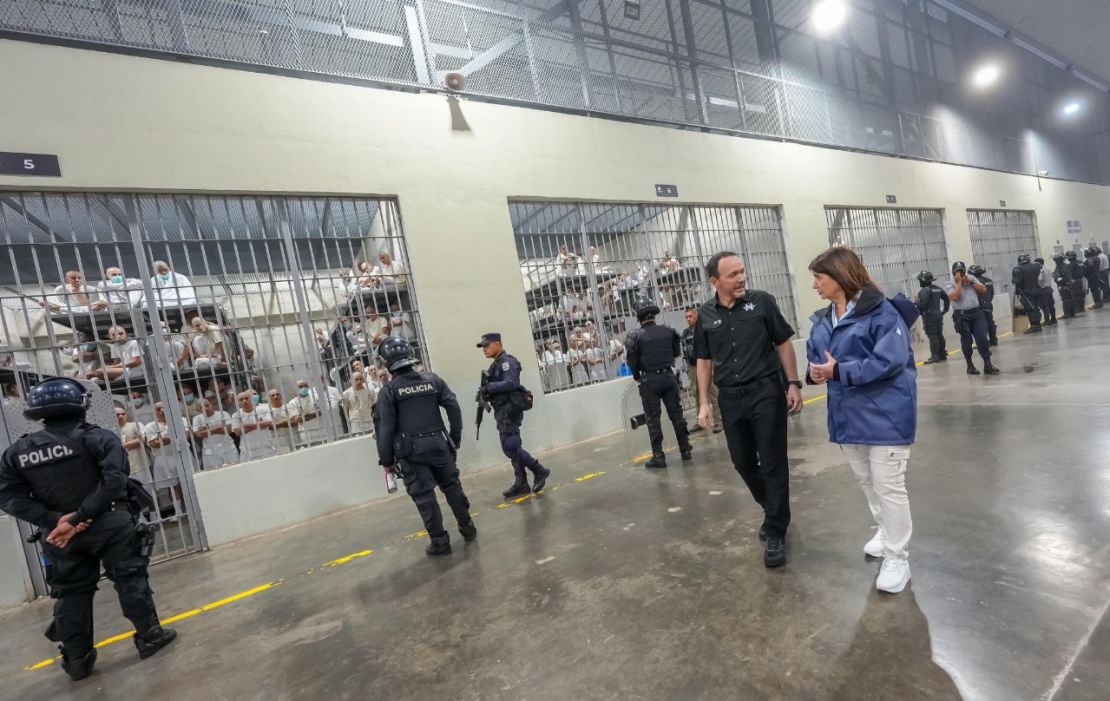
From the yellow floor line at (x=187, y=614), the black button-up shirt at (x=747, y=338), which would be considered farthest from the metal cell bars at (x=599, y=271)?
the black button-up shirt at (x=747, y=338)

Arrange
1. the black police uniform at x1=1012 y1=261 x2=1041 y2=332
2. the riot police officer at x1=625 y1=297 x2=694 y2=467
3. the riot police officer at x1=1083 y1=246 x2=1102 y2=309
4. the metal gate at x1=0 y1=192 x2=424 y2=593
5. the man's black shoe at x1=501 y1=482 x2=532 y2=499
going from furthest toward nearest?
the riot police officer at x1=1083 y1=246 x2=1102 y2=309
the black police uniform at x1=1012 y1=261 x2=1041 y2=332
the riot police officer at x1=625 y1=297 x2=694 y2=467
the man's black shoe at x1=501 y1=482 x2=532 y2=499
the metal gate at x1=0 y1=192 x2=424 y2=593

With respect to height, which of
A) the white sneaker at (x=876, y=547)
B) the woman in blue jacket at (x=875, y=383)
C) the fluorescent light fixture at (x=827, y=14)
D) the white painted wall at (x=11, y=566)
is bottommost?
the white sneaker at (x=876, y=547)

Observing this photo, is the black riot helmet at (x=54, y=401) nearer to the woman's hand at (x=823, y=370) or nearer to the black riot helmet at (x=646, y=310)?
the woman's hand at (x=823, y=370)

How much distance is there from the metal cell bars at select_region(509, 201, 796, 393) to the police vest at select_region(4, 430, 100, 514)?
4.94 meters

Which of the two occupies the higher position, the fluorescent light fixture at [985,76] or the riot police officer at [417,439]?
the fluorescent light fixture at [985,76]

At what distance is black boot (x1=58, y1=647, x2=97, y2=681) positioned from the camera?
2.84 m

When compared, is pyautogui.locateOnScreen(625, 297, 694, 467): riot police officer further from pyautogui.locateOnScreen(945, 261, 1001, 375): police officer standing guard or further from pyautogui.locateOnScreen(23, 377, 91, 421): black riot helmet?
pyautogui.locateOnScreen(945, 261, 1001, 375): police officer standing guard

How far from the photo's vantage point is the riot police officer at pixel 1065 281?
12.3m

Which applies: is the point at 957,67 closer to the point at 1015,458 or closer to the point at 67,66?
the point at 1015,458

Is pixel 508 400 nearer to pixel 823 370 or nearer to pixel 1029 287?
pixel 823 370

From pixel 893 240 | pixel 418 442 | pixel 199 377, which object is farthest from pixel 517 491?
pixel 893 240

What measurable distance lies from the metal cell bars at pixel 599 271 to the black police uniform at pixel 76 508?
16.0 ft

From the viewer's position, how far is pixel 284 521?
527 centimetres

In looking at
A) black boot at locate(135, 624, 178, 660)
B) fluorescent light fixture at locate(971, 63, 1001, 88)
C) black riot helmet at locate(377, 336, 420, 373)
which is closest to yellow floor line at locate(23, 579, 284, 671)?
black boot at locate(135, 624, 178, 660)
